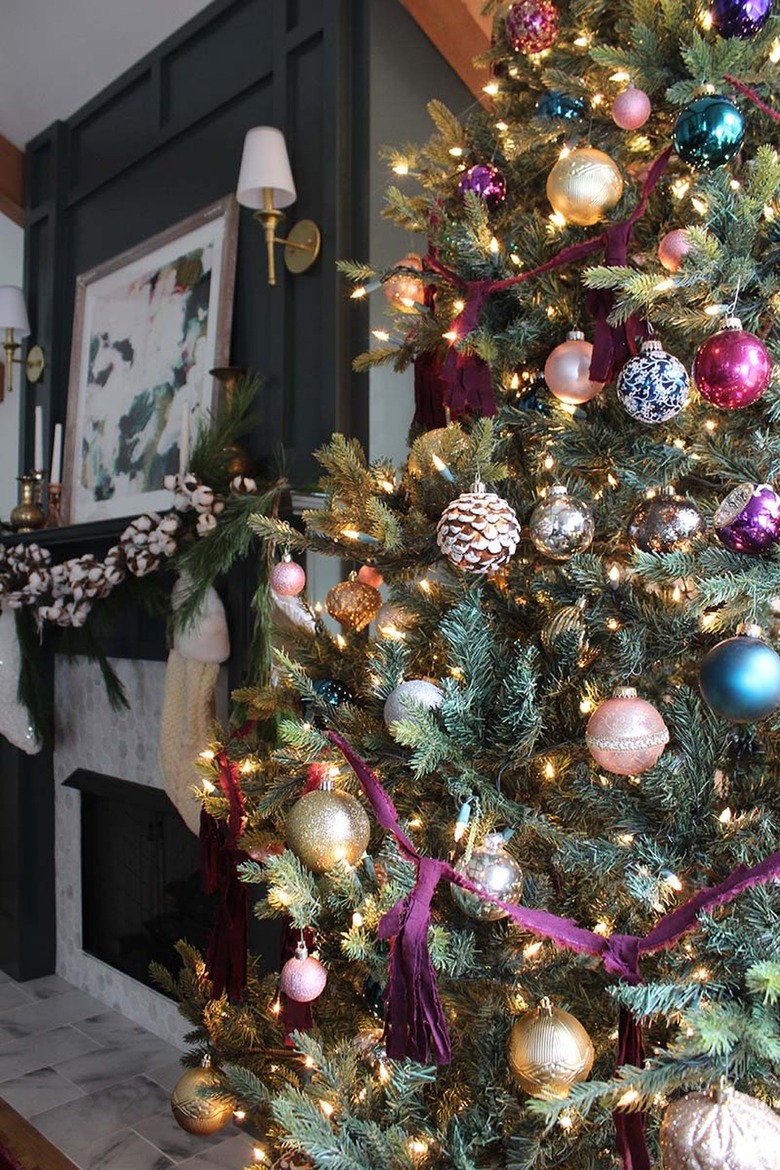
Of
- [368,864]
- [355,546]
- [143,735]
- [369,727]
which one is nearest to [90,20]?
[143,735]

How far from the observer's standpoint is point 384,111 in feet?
6.83

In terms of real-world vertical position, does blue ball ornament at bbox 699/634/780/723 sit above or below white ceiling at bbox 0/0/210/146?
below

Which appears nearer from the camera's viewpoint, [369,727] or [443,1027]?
[443,1027]

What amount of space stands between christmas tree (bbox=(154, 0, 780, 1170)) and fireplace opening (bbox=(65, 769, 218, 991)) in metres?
1.22

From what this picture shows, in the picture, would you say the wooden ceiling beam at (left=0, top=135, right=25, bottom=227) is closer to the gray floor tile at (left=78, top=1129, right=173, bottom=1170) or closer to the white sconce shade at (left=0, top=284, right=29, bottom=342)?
the white sconce shade at (left=0, top=284, right=29, bottom=342)

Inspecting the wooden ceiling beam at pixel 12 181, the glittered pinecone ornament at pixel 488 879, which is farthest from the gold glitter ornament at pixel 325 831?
the wooden ceiling beam at pixel 12 181

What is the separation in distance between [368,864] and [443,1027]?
0.81 feet

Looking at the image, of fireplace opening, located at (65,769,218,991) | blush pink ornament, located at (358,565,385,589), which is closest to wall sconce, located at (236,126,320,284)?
blush pink ornament, located at (358,565,385,589)

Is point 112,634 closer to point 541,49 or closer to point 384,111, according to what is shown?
point 384,111

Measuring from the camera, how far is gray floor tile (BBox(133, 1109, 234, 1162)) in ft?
6.38

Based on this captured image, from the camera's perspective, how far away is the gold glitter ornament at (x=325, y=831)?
90 centimetres

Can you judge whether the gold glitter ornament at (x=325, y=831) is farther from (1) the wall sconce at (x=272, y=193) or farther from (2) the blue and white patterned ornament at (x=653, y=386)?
(1) the wall sconce at (x=272, y=193)

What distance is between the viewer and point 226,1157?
1927 mm

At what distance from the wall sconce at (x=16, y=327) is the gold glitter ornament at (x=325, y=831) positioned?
8.72 ft
